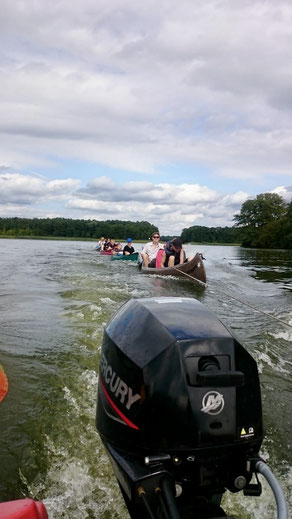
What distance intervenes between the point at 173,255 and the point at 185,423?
1336 centimetres

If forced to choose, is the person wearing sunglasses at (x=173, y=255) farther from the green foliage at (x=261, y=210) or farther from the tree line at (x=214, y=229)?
the green foliage at (x=261, y=210)

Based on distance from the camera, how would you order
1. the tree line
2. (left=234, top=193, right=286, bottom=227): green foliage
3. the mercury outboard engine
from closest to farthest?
the mercury outboard engine
the tree line
(left=234, top=193, right=286, bottom=227): green foliage

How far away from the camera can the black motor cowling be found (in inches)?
66.8

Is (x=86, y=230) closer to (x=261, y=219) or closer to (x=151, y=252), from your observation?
(x=261, y=219)

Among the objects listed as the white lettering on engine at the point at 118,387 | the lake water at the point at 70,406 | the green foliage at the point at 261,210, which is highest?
the green foliage at the point at 261,210

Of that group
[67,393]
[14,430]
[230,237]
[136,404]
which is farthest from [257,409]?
[230,237]

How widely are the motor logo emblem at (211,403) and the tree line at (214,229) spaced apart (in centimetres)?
6624

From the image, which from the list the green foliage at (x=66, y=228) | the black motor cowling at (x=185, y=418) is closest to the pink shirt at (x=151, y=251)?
the black motor cowling at (x=185, y=418)

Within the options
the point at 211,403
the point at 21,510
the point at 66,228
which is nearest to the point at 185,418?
the point at 211,403

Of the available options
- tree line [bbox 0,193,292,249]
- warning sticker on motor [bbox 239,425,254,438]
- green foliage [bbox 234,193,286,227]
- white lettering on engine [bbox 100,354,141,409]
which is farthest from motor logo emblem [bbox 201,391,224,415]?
green foliage [bbox 234,193,286,227]

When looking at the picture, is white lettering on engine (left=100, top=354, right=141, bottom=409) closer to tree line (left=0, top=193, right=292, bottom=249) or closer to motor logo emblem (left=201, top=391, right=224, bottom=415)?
motor logo emblem (left=201, top=391, right=224, bottom=415)

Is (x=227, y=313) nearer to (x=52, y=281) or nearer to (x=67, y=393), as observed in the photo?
(x=67, y=393)

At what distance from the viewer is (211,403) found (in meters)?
1.73

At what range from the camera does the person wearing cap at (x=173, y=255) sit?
49.1ft
